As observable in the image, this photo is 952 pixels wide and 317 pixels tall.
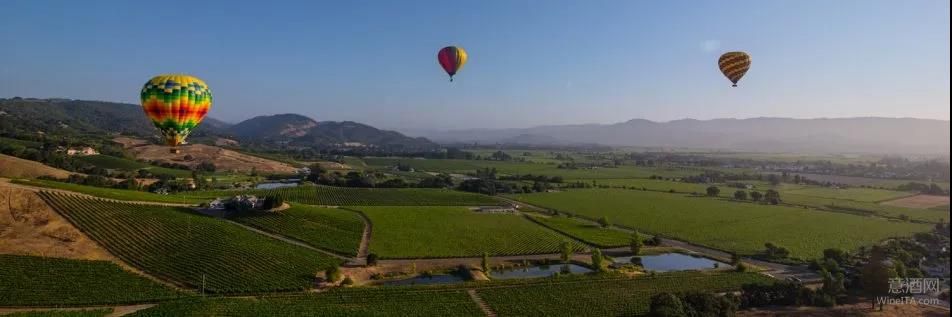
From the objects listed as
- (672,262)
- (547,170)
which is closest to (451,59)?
(672,262)

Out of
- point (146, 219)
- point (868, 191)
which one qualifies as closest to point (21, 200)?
point (146, 219)

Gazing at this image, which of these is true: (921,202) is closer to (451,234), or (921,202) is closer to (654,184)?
(654,184)

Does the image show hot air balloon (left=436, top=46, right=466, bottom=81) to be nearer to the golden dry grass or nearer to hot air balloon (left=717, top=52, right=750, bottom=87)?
hot air balloon (left=717, top=52, right=750, bottom=87)

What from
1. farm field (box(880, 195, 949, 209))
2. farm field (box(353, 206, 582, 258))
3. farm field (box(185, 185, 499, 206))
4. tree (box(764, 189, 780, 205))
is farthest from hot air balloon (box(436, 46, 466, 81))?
farm field (box(880, 195, 949, 209))

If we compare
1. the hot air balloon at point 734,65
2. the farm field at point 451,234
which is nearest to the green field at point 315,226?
the farm field at point 451,234

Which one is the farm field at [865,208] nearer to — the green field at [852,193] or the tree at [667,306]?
the green field at [852,193]

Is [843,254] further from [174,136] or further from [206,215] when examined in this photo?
[206,215]
